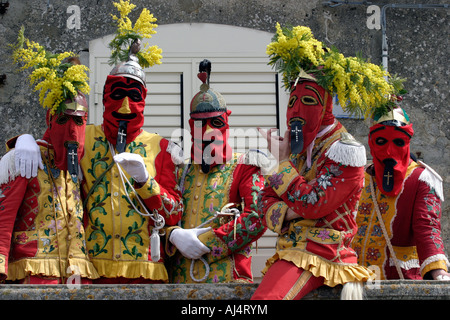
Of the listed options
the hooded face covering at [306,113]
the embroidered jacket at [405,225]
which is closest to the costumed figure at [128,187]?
the hooded face covering at [306,113]

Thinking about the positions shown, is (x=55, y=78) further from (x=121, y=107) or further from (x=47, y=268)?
(x=47, y=268)

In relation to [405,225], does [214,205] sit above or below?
above

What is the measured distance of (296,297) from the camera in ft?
13.3

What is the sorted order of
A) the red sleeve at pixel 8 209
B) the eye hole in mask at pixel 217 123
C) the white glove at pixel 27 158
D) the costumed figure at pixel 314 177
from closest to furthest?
the costumed figure at pixel 314 177, the red sleeve at pixel 8 209, the white glove at pixel 27 158, the eye hole in mask at pixel 217 123

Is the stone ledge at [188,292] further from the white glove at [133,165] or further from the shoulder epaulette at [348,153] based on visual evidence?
the white glove at [133,165]

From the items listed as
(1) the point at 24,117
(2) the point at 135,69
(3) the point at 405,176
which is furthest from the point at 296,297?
(1) the point at 24,117

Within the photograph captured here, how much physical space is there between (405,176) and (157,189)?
5.68 feet

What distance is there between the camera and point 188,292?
4.13m

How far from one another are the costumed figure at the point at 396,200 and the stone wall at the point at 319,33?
1462mm

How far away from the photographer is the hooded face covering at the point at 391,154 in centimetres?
534

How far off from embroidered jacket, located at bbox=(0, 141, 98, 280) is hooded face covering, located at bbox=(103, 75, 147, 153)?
466 millimetres

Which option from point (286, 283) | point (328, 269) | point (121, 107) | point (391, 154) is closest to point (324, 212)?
point (328, 269)

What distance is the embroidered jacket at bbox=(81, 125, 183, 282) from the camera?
5.17 meters

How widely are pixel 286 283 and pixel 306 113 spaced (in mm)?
1000
